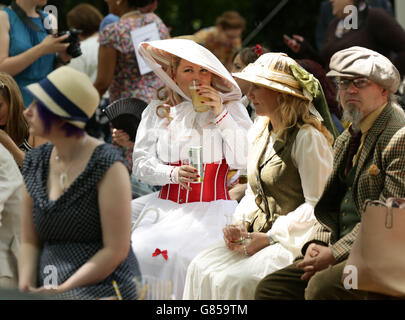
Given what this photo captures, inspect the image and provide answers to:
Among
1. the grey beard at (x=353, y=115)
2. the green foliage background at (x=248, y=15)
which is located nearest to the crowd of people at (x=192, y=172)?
the grey beard at (x=353, y=115)

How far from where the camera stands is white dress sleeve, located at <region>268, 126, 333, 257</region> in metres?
4.04

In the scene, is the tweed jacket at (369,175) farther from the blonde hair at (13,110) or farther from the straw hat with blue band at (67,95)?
the blonde hair at (13,110)

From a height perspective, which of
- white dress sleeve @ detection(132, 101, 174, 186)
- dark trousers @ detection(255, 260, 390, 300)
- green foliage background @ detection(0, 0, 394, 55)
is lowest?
green foliage background @ detection(0, 0, 394, 55)

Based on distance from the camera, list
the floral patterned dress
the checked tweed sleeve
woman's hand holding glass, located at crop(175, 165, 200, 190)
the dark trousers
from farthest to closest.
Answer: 1. the floral patterned dress
2. woman's hand holding glass, located at crop(175, 165, 200, 190)
3. the dark trousers
4. the checked tweed sleeve

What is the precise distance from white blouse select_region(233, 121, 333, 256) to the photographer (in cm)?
217

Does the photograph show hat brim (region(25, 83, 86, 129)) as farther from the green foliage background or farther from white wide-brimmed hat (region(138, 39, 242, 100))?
the green foliage background

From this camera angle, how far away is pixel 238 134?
466cm

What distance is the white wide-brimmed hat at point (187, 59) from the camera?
4656 millimetres

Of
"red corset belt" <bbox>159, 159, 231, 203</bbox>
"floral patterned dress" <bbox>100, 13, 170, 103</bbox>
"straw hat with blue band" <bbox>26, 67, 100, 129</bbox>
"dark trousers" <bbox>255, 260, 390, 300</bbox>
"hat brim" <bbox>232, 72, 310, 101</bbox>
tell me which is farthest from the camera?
"floral patterned dress" <bbox>100, 13, 170, 103</bbox>

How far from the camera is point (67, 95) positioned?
3.34m

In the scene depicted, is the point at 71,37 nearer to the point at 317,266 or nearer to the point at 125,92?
the point at 125,92

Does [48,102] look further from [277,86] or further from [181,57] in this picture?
[181,57]

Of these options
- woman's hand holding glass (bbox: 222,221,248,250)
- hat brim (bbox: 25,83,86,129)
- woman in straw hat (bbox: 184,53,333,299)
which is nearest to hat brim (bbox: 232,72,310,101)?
woman in straw hat (bbox: 184,53,333,299)
